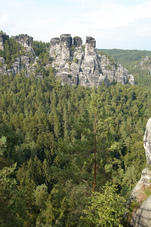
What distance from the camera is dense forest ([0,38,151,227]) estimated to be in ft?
Result: 36.7

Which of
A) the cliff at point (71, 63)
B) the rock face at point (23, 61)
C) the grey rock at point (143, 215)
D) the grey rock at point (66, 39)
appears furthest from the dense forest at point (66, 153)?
the grey rock at point (66, 39)

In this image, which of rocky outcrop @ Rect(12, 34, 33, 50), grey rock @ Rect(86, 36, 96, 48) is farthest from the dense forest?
grey rock @ Rect(86, 36, 96, 48)

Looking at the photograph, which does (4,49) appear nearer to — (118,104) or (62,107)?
(62,107)

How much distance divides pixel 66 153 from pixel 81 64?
365 ft

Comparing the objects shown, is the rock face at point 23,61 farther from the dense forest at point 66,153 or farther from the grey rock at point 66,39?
the grey rock at point 66,39

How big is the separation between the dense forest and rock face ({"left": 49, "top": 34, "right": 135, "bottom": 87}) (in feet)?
23.8

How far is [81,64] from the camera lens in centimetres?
12200

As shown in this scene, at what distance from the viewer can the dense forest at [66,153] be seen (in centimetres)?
1118

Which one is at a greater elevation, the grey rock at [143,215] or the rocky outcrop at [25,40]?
the rocky outcrop at [25,40]

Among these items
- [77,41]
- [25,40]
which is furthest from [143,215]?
[25,40]

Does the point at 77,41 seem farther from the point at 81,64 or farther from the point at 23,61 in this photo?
the point at 23,61

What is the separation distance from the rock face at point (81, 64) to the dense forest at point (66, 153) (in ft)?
23.8

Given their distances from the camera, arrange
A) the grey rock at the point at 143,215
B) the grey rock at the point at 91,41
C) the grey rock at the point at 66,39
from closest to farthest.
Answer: the grey rock at the point at 143,215 < the grey rock at the point at 91,41 < the grey rock at the point at 66,39

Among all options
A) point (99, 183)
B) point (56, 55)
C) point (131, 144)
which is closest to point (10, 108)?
point (131, 144)
